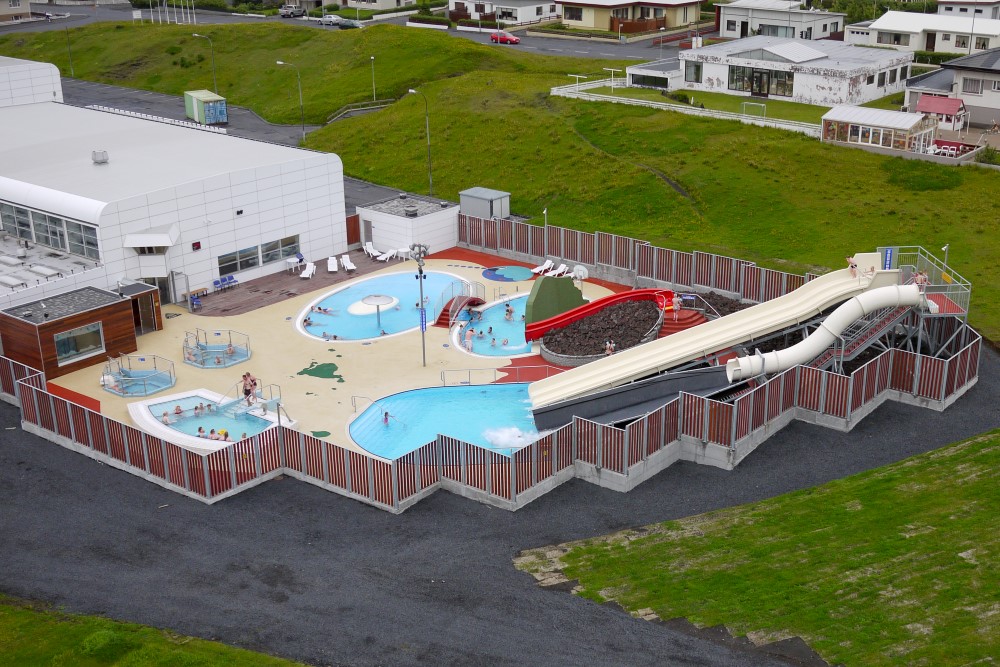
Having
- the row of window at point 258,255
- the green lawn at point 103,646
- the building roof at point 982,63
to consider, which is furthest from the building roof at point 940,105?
the green lawn at point 103,646

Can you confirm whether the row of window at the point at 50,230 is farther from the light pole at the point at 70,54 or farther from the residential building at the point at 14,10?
the residential building at the point at 14,10

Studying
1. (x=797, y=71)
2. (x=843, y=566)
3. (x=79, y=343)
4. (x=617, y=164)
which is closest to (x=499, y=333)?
(x=79, y=343)

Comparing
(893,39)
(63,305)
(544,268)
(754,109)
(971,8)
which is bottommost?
(544,268)

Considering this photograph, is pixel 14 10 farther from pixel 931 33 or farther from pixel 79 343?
pixel 79 343

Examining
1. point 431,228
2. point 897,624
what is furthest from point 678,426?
point 431,228

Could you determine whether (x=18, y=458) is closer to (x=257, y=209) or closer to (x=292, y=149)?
(x=257, y=209)

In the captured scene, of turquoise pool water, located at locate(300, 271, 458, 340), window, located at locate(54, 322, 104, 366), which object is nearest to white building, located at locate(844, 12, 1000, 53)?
turquoise pool water, located at locate(300, 271, 458, 340)

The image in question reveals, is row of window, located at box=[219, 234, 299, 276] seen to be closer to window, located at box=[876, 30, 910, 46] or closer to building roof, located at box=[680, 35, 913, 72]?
building roof, located at box=[680, 35, 913, 72]
